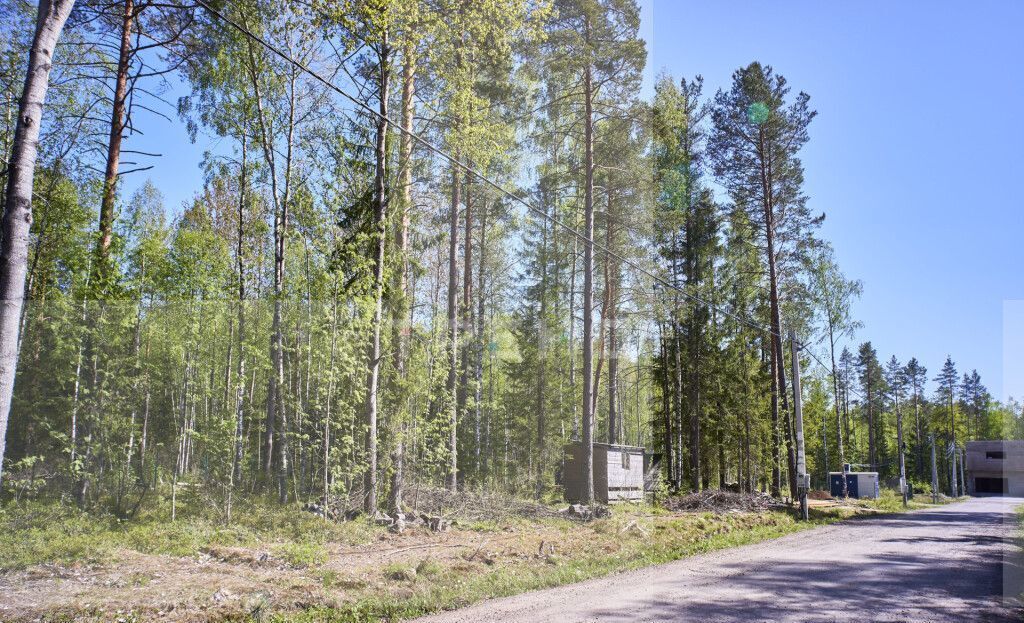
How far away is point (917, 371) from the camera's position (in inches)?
2640

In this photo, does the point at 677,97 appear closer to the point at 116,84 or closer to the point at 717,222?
the point at 717,222

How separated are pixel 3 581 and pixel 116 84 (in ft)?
29.5

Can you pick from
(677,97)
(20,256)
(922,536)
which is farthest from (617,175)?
(20,256)

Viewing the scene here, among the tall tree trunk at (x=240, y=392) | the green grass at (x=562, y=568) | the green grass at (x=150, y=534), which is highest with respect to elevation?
the tall tree trunk at (x=240, y=392)

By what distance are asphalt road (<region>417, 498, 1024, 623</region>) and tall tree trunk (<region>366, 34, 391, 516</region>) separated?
451cm

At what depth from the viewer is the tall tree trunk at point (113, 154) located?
35.6 ft

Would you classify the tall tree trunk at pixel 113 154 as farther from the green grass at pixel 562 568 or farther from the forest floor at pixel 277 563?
the green grass at pixel 562 568

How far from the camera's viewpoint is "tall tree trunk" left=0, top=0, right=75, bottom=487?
511 centimetres

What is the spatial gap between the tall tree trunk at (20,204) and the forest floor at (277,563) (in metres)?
2.26

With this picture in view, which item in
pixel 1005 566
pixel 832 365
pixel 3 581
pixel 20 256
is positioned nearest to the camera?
pixel 20 256

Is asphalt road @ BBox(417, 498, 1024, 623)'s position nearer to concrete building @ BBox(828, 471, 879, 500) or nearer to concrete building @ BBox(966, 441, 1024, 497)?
concrete building @ BBox(828, 471, 879, 500)

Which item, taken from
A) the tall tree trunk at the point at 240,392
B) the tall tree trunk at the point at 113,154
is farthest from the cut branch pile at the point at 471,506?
the tall tree trunk at the point at 113,154

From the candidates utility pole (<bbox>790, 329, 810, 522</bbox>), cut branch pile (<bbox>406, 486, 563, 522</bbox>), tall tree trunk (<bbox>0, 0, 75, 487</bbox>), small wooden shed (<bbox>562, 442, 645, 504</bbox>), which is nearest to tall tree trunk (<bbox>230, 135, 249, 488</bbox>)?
cut branch pile (<bbox>406, 486, 563, 522</bbox>)

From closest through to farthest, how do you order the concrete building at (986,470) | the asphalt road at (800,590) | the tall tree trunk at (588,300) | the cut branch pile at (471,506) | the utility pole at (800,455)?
1. the asphalt road at (800,590)
2. the cut branch pile at (471,506)
3. the tall tree trunk at (588,300)
4. the utility pole at (800,455)
5. the concrete building at (986,470)
